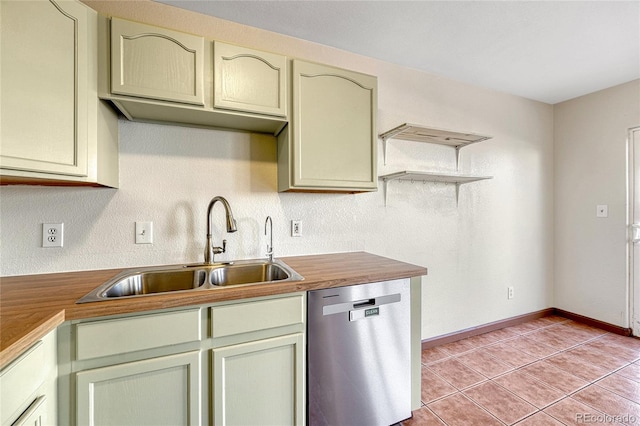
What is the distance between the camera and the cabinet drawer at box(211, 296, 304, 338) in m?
1.14

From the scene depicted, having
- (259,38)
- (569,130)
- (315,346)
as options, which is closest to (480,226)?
(569,130)

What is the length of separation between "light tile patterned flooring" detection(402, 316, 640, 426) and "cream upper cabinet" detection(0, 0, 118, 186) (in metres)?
2.14

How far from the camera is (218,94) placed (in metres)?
1.41

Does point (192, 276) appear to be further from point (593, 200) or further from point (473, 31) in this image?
point (593, 200)

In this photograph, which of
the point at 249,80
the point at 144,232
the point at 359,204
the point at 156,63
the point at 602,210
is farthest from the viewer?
the point at 602,210

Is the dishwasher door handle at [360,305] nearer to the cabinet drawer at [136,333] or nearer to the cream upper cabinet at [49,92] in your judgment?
the cabinet drawer at [136,333]

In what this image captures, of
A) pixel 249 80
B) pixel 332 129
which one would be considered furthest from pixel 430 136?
pixel 249 80

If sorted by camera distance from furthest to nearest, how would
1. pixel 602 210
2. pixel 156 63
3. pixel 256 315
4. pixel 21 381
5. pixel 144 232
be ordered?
pixel 602 210 < pixel 144 232 < pixel 156 63 < pixel 256 315 < pixel 21 381

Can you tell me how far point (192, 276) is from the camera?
1537 mm

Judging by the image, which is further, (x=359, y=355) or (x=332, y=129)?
(x=332, y=129)

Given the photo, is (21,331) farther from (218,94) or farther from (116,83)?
(218,94)

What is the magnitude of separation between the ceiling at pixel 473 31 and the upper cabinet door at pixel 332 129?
378mm

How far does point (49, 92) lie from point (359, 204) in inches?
70.0
